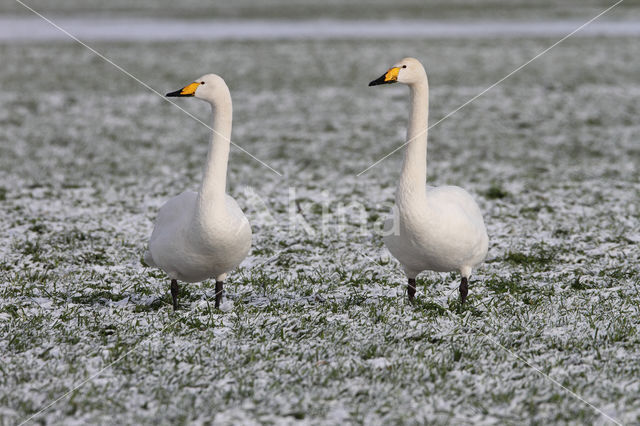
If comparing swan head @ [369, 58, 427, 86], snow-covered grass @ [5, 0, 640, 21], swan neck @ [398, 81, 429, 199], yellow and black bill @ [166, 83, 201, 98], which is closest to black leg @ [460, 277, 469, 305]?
swan neck @ [398, 81, 429, 199]

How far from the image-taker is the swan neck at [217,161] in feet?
18.2

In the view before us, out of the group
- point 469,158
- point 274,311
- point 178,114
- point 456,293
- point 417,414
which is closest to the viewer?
point 417,414

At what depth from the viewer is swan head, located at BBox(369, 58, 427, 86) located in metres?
5.67

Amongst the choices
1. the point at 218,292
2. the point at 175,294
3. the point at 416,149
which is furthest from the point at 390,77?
the point at 175,294

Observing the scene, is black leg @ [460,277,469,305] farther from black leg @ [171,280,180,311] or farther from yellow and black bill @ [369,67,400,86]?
black leg @ [171,280,180,311]

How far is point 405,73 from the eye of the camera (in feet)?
18.8

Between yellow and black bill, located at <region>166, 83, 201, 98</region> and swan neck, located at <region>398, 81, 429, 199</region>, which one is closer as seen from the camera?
yellow and black bill, located at <region>166, 83, 201, 98</region>

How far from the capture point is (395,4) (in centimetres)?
3950

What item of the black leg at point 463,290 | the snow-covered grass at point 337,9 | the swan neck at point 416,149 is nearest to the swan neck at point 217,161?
the swan neck at point 416,149

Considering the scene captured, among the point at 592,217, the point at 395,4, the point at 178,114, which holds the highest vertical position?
the point at 395,4

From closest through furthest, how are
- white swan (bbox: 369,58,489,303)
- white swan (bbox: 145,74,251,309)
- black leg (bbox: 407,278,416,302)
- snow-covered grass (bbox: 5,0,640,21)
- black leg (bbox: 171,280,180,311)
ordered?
1. white swan (bbox: 145,74,251,309)
2. white swan (bbox: 369,58,489,303)
3. black leg (bbox: 171,280,180,311)
4. black leg (bbox: 407,278,416,302)
5. snow-covered grass (bbox: 5,0,640,21)

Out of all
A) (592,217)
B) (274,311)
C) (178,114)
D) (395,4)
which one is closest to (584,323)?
(274,311)

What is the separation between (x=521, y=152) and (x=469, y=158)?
1121mm

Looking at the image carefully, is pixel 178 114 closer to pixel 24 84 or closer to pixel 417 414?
pixel 24 84
